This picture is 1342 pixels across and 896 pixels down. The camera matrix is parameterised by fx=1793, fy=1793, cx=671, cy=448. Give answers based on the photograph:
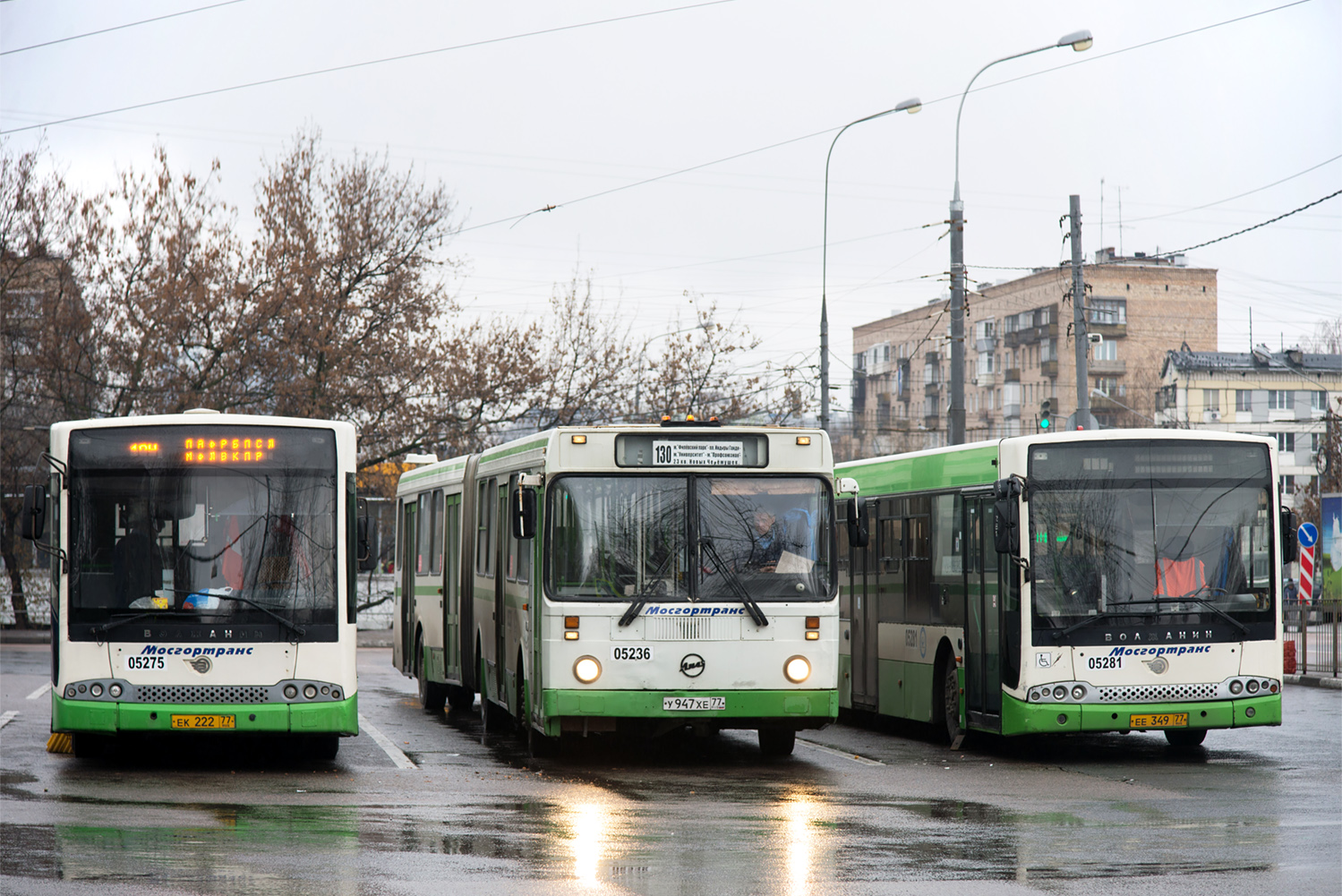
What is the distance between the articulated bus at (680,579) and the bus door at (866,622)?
4.16 metres

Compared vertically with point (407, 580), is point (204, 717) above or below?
below

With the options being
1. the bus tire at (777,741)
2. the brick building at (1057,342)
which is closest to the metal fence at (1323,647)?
the bus tire at (777,741)

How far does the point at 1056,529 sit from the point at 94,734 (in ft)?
26.7

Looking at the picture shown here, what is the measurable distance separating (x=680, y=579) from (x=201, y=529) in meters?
3.75

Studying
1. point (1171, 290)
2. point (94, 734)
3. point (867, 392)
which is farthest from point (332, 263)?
point (867, 392)

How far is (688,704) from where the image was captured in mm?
14227

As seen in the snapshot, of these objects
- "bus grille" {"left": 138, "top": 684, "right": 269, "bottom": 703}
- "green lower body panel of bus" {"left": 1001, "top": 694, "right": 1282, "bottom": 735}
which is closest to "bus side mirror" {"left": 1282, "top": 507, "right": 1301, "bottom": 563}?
"green lower body panel of bus" {"left": 1001, "top": 694, "right": 1282, "bottom": 735}

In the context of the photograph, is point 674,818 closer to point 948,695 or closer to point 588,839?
point 588,839

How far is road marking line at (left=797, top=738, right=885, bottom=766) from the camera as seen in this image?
50.4 ft

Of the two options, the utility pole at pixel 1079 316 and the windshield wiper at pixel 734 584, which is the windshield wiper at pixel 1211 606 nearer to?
the windshield wiper at pixel 734 584

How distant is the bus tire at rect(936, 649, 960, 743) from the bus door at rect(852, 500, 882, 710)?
1.78m

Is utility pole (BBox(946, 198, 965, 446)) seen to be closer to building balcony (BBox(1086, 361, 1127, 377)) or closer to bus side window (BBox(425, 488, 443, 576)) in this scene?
bus side window (BBox(425, 488, 443, 576))

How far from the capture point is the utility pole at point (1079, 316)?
1054 inches

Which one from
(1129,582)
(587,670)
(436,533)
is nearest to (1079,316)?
(436,533)
